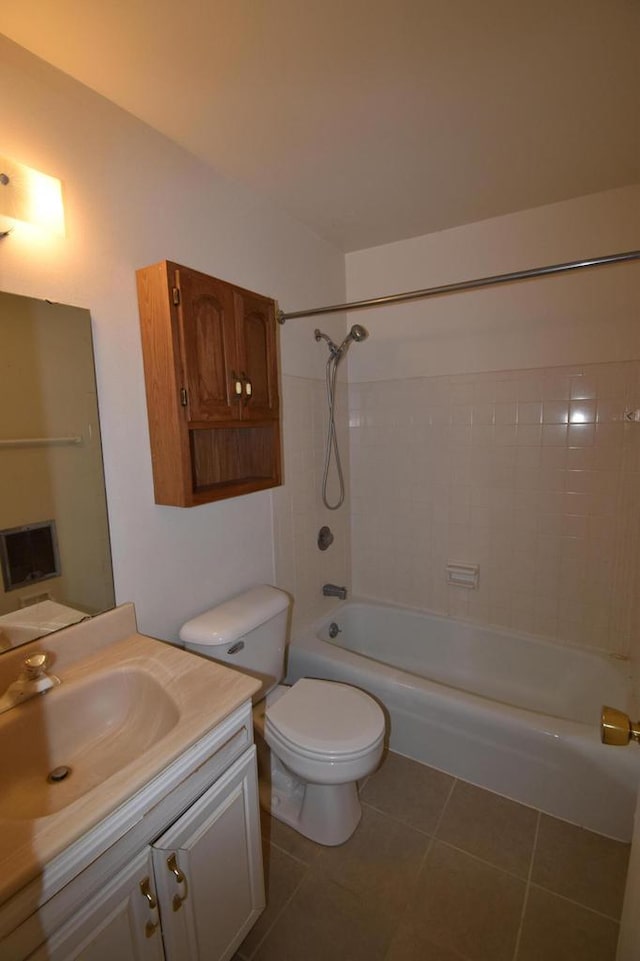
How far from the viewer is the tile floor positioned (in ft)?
4.00

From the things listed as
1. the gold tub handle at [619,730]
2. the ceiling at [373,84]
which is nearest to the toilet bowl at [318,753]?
the gold tub handle at [619,730]

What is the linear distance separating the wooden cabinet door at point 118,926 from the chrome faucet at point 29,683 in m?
0.44

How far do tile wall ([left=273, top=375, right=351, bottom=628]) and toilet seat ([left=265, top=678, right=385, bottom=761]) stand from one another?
57cm

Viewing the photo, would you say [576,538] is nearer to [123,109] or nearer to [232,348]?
[232,348]

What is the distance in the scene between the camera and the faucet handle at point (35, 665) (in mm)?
1018

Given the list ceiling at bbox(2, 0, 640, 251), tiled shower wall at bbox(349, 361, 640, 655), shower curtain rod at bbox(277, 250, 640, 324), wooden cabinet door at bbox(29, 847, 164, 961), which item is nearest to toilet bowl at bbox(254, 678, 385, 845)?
wooden cabinet door at bbox(29, 847, 164, 961)

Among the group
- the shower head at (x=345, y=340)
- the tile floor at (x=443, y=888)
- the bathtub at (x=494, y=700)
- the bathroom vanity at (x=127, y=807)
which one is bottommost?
the tile floor at (x=443, y=888)

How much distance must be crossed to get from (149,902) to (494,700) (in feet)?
4.55

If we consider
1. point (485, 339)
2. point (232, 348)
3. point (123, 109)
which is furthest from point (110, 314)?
point (485, 339)

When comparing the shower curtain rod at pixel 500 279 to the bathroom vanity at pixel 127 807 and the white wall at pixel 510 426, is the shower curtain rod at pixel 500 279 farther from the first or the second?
the bathroom vanity at pixel 127 807

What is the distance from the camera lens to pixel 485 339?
2162mm

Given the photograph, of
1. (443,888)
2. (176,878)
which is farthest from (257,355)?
(443,888)

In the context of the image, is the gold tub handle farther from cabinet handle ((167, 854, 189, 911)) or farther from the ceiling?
the ceiling

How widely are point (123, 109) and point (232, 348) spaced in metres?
0.75
